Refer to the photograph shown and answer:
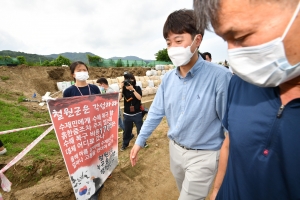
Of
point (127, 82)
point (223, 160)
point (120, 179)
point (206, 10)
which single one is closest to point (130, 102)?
point (127, 82)

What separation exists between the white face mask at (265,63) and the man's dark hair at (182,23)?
73 cm

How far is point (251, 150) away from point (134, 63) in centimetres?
2456

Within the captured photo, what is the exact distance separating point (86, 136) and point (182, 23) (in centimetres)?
164

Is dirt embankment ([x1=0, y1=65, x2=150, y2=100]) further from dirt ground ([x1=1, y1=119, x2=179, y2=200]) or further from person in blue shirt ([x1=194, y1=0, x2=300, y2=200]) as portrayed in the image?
person in blue shirt ([x1=194, y1=0, x2=300, y2=200])

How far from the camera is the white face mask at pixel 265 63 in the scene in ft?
1.89

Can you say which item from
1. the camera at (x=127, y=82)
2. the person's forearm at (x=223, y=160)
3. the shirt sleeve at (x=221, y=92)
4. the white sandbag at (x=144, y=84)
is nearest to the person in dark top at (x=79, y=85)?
the camera at (x=127, y=82)

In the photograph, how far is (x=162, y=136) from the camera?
4.21 metres

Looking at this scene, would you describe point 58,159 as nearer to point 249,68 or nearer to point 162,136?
point 162,136

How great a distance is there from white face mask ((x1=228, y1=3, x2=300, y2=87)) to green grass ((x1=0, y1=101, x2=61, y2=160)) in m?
3.62

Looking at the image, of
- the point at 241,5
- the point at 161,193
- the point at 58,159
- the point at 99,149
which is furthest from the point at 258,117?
the point at 58,159

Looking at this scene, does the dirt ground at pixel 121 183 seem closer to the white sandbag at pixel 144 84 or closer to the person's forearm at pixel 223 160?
the person's forearm at pixel 223 160

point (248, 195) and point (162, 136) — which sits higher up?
point (248, 195)

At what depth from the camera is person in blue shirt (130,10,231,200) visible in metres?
1.33

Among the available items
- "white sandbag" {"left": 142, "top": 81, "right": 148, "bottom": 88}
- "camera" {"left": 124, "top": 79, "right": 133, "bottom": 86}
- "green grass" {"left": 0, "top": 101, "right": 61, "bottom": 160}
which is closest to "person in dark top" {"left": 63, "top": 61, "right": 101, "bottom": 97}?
"camera" {"left": 124, "top": 79, "right": 133, "bottom": 86}
